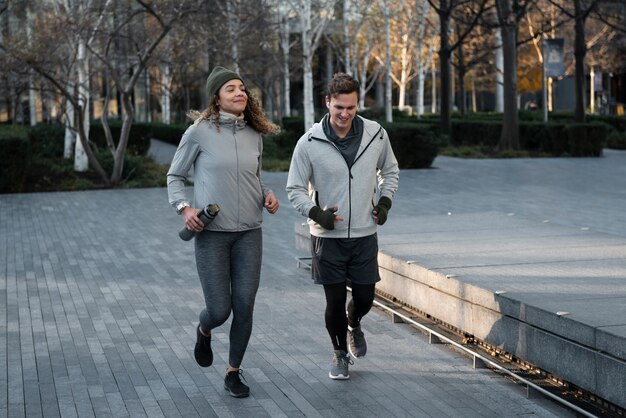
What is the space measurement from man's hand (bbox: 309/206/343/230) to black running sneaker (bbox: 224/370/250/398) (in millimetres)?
967

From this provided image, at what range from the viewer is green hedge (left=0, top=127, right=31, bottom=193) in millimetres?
21672

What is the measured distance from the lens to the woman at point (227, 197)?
6148 millimetres

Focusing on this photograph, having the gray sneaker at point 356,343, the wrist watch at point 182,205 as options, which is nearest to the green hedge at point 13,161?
the gray sneaker at point 356,343

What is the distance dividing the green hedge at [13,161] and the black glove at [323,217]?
1637 centimetres

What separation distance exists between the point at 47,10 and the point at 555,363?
26711 millimetres

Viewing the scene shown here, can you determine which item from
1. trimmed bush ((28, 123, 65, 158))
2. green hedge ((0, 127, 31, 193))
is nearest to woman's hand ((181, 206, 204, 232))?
green hedge ((0, 127, 31, 193))

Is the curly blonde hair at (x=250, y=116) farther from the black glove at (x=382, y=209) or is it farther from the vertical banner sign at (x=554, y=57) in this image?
the vertical banner sign at (x=554, y=57)

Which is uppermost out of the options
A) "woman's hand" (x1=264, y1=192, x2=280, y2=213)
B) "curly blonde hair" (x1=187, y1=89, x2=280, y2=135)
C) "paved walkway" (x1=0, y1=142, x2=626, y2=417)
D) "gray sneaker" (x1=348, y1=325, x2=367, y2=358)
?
"curly blonde hair" (x1=187, y1=89, x2=280, y2=135)

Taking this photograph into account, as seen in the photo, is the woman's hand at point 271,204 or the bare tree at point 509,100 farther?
the bare tree at point 509,100

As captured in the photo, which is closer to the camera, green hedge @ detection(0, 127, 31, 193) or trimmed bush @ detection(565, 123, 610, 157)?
green hedge @ detection(0, 127, 31, 193)

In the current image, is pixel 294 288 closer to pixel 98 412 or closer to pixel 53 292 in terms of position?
pixel 53 292

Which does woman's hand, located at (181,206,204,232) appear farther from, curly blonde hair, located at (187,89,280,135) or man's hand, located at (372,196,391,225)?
man's hand, located at (372,196,391,225)

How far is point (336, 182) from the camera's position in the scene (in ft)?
21.1

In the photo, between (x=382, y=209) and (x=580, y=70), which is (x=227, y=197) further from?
(x=580, y=70)
